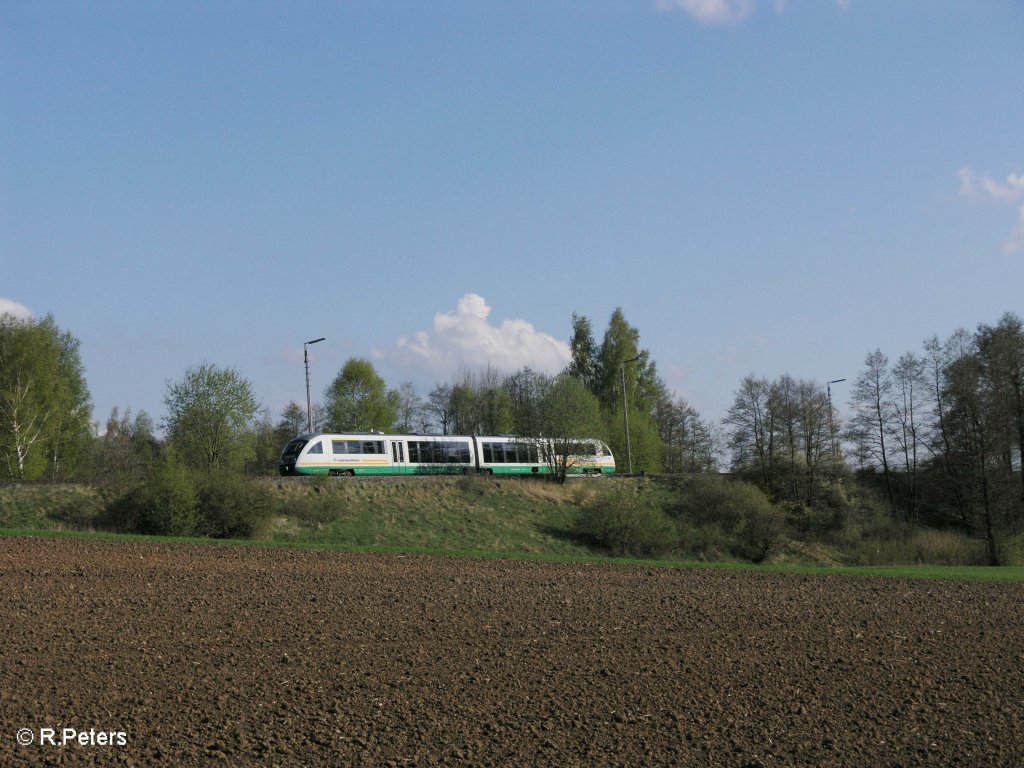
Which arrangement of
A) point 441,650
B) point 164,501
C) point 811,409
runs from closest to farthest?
point 441,650 < point 164,501 < point 811,409

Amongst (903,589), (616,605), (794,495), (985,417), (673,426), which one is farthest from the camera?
(673,426)

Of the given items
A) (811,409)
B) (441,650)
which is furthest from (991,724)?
(811,409)

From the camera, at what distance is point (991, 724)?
881 centimetres

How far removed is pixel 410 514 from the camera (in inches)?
1523

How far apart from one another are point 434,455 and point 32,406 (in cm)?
2090

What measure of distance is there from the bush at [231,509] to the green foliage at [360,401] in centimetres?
3665

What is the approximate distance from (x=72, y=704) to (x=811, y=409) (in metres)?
50.1

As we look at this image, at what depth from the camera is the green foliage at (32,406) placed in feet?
155

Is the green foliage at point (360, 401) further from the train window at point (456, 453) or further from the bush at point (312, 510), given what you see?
the bush at point (312, 510)

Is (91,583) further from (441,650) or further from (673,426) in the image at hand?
(673,426)

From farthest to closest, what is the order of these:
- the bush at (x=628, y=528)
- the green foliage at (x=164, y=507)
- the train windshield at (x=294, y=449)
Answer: the train windshield at (x=294, y=449)
the bush at (x=628, y=528)
the green foliage at (x=164, y=507)

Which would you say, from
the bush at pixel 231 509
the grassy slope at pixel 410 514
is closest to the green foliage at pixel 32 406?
the grassy slope at pixel 410 514

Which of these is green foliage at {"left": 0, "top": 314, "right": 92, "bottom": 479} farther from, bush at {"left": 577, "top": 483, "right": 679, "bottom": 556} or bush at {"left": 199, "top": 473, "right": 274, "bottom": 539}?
bush at {"left": 577, "top": 483, "right": 679, "bottom": 556}

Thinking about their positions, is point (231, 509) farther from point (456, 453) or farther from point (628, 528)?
point (456, 453)
